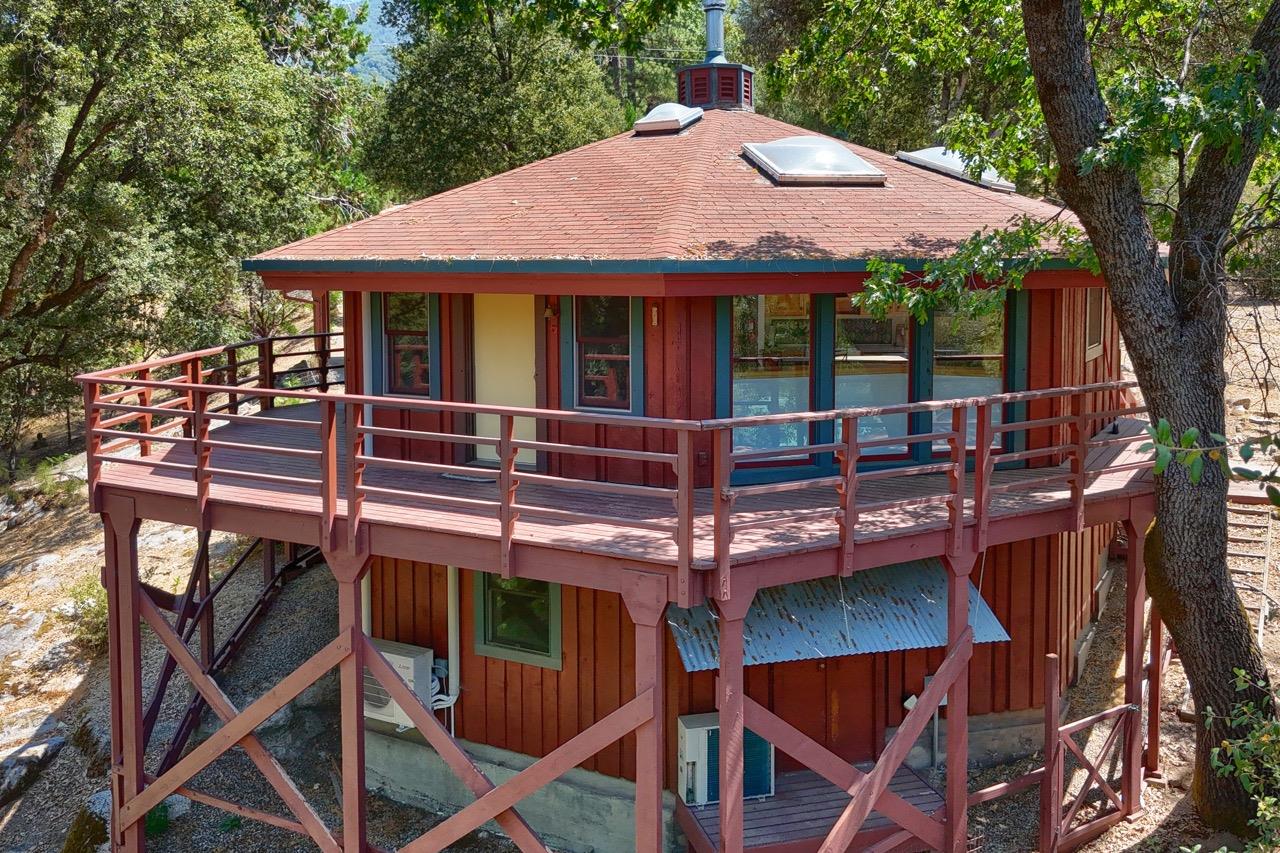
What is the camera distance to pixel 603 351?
34.8 feet

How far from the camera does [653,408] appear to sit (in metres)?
10.2

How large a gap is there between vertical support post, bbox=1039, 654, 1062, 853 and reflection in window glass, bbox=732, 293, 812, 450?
3.06m

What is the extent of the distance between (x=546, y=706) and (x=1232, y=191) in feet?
24.8

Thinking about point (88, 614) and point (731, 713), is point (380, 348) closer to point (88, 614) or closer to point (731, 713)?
point (731, 713)

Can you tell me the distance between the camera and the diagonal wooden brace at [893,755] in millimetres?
8438

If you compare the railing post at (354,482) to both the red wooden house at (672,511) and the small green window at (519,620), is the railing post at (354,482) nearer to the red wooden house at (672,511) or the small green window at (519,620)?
the red wooden house at (672,511)

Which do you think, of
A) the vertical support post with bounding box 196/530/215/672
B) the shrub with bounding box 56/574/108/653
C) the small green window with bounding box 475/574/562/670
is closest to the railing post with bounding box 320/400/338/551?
the small green window with bounding box 475/574/562/670

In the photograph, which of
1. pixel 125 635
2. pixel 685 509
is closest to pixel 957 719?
pixel 685 509

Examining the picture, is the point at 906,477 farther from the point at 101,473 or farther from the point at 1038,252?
the point at 101,473

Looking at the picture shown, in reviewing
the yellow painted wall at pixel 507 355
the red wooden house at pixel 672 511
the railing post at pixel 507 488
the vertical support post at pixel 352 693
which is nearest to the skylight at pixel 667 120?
the red wooden house at pixel 672 511

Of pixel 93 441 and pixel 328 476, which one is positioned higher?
pixel 93 441

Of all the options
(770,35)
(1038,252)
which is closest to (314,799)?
(1038,252)

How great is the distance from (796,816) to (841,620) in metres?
1.75

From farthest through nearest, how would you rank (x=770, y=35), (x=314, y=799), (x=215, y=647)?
1. (x=770, y=35)
2. (x=215, y=647)
3. (x=314, y=799)
